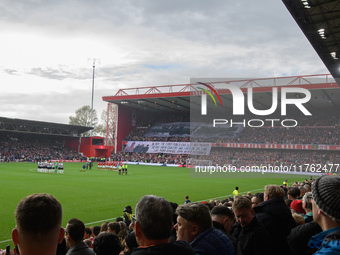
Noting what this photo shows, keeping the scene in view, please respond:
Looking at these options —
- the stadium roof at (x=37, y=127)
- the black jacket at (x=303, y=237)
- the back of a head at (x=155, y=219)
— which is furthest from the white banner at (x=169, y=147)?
the back of a head at (x=155, y=219)

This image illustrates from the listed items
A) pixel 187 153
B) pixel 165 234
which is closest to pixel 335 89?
pixel 187 153

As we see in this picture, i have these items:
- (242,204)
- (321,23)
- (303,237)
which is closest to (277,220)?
(242,204)

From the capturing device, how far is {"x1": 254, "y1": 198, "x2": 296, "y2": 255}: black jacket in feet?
14.6

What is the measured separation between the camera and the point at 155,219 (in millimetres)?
2303

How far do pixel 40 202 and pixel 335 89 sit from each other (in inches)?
1852

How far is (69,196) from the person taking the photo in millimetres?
18281

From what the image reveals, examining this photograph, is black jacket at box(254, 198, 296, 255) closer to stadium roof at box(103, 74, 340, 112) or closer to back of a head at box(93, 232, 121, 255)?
back of a head at box(93, 232, 121, 255)

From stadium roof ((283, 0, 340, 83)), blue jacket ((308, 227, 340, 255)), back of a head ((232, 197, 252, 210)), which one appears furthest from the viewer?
stadium roof ((283, 0, 340, 83))

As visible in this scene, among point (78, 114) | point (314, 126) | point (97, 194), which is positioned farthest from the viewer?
point (78, 114)

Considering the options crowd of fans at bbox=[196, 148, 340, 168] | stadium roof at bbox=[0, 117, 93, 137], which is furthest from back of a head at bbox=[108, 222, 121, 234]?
stadium roof at bbox=[0, 117, 93, 137]

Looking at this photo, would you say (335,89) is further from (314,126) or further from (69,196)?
(69,196)

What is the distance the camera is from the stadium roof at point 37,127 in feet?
180

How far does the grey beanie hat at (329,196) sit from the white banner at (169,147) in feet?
175

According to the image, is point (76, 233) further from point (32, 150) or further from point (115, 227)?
point (32, 150)
